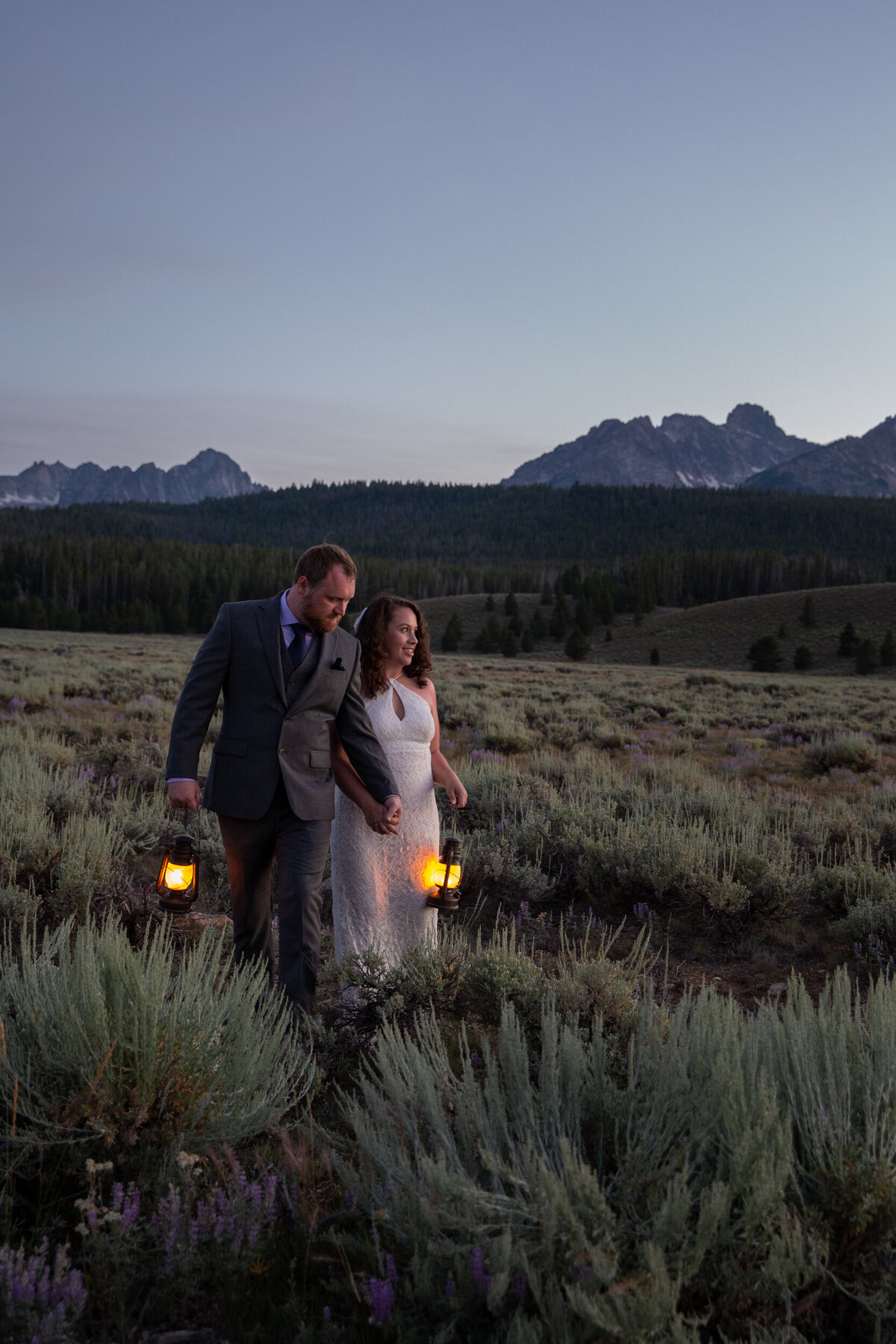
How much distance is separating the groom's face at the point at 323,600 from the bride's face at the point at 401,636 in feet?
1.78

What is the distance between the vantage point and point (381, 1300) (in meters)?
1.61

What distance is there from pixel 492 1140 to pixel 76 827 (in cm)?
418

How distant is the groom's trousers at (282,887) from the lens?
10.6ft

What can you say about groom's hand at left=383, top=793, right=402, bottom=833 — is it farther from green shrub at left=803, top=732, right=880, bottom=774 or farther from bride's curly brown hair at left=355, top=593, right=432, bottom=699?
green shrub at left=803, top=732, right=880, bottom=774

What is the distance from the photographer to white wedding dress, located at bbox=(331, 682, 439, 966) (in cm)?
384

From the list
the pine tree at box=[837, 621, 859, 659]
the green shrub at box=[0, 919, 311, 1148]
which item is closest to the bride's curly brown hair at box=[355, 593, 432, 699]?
the green shrub at box=[0, 919, 311, 1148]

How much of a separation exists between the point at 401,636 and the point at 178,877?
156 centimetres

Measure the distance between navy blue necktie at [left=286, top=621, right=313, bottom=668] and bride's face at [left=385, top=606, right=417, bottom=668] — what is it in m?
0.60

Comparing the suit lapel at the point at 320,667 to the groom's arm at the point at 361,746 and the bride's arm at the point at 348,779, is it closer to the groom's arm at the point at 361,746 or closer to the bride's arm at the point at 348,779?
the groom's arm at the point at 361,746

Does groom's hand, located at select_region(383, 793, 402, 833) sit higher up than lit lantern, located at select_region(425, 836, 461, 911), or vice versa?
groom's hand, located at select_region(383, 793, 402, 833)

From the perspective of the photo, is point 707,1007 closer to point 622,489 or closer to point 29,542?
point 29,542

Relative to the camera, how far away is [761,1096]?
6.07 feet

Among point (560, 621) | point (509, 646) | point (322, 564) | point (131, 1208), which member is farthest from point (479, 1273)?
point (560, 621)

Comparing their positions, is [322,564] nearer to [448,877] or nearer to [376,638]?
[376,638]
